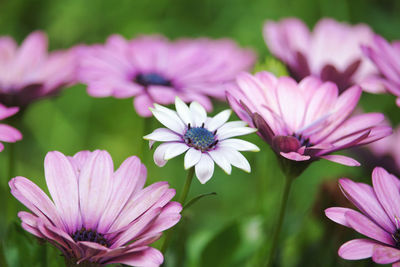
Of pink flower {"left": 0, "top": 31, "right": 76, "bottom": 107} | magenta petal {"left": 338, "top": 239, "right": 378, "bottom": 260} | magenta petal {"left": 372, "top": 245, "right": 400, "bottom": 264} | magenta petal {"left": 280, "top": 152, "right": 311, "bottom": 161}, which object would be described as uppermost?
pink flower {"left": 0, "top": 31, "right": 76, "bottom": 107}

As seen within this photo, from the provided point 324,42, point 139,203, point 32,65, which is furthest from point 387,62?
point 32,65

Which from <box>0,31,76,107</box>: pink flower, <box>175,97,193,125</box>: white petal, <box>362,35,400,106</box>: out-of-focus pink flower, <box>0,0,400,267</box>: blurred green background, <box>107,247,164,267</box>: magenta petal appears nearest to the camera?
<box>107,247,164,267</box>: magenta petal

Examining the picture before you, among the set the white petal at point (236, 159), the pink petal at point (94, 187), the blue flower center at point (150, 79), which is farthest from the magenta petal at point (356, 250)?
the blue flower center at point (150, 79)

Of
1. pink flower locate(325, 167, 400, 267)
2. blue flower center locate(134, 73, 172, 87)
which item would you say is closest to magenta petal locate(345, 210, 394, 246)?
pink flower locate(325, 167, 400, 267)

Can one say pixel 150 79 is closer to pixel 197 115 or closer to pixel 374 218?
pixel 197 115

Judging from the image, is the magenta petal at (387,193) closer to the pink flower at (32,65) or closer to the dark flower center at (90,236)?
the dark flower center at (90,236)

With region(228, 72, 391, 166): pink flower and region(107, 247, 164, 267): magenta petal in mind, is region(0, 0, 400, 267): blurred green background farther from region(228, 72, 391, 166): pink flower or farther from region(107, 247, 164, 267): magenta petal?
region(107, 247, 164, 267): magenta petal

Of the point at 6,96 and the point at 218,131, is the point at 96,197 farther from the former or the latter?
the point at 6,96
